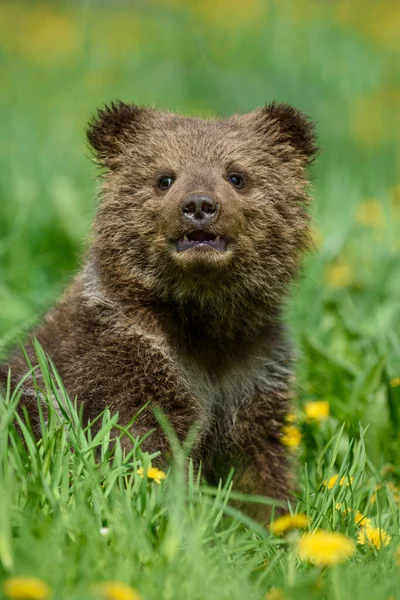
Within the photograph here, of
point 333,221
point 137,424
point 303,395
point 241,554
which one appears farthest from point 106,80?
point 241,554

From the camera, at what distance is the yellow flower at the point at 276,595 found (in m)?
2.82

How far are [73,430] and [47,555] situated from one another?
0.90 meters

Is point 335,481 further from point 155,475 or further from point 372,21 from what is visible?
point 372,21

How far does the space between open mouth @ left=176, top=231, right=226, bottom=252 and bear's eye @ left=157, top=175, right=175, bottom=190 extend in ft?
1.11

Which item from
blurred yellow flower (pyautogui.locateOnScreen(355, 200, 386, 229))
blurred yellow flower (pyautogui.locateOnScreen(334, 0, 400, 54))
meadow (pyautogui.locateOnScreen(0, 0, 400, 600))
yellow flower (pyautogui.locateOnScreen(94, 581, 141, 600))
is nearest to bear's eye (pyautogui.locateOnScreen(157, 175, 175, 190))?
meadow (pyautogui.locateOnScreen(0, 0, 400, 600))

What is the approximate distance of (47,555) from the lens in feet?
9.11

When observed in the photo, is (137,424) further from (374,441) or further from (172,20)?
(172,20)

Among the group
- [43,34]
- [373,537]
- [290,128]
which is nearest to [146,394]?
[373,537]

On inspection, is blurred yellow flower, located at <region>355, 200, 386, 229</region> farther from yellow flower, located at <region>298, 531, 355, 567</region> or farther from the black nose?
yellow flower, located at <region>298, 531, 355, 567</region>

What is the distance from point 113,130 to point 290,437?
162cm

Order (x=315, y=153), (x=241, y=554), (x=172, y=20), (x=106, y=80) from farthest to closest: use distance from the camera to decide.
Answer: (x=172, y=20) → (x=106, y=80) → (x=315, y=153) → (x=241, y=554)

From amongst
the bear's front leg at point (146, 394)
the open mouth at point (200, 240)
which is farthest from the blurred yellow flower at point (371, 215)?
the bear's front leg at point (146, 394)

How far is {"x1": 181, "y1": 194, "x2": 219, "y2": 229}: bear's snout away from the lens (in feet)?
13.6

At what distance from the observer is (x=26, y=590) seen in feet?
8.28
